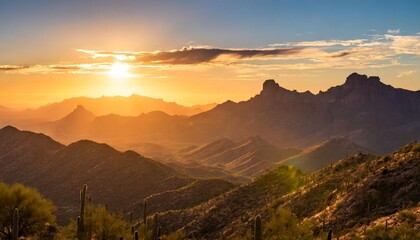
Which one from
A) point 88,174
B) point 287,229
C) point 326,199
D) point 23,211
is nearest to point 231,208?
point 326,199

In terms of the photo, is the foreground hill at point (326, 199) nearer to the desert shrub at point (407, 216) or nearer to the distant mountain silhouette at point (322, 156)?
the desert shrub at point (407, 216)

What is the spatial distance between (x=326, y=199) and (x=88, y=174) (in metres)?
84.6

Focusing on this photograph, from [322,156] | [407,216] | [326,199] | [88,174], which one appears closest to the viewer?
[407,216]

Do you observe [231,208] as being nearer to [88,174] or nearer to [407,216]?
[407,216]

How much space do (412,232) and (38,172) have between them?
4581 inches

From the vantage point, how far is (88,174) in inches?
4488

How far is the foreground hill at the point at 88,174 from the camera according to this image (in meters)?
97.1

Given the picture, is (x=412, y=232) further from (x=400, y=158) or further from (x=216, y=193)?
(x=216, y=193)

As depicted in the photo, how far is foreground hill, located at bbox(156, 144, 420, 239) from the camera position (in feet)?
119

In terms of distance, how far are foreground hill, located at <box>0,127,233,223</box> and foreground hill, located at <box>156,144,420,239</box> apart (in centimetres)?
1943

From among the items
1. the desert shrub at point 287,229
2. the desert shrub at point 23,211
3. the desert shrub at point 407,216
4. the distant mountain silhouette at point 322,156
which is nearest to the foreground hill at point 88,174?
the desert shrub at point 23,211

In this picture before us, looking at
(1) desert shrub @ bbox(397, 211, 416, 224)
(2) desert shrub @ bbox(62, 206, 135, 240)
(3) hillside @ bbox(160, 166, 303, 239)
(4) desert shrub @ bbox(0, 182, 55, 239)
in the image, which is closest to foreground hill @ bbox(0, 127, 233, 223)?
(3) hillside @ bbox(160, 166, 303, 239)

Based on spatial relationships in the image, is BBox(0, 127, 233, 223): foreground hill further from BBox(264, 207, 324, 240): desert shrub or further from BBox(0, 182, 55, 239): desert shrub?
BBox(264, 207, 324, 240): desert shrub

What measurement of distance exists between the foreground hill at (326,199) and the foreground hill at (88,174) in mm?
19433
